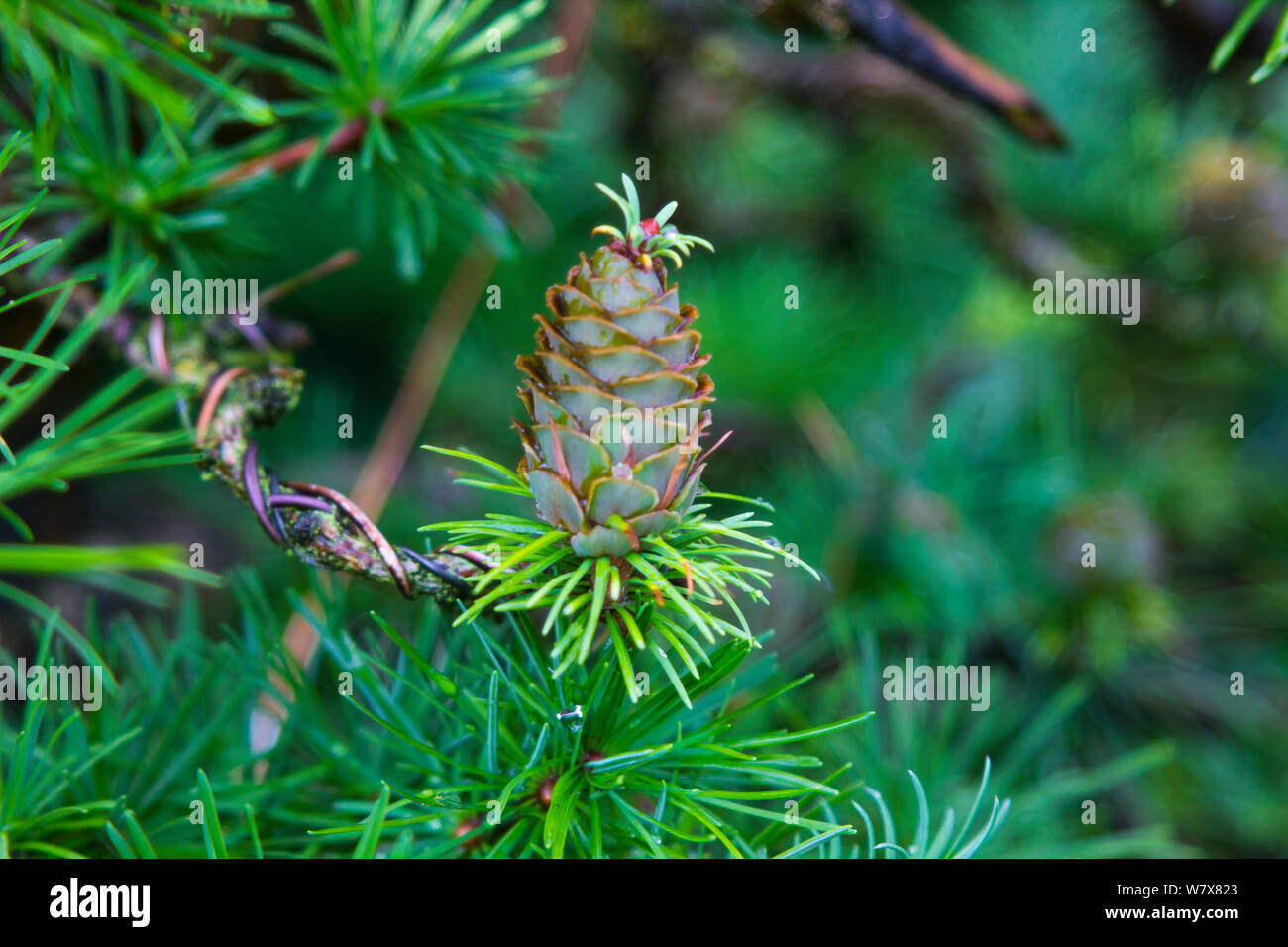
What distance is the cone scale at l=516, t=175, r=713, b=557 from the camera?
22 cm

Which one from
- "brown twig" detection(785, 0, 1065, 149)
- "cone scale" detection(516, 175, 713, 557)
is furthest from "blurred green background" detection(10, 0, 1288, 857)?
"cone scale" detection(516, 175, 713, 557)

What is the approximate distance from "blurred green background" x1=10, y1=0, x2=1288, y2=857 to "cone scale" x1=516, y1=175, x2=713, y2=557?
0.28 m

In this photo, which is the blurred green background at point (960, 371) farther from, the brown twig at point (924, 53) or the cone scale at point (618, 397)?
the cone scale at point (618, 397)

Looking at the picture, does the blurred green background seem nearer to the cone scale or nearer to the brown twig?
the brown twig

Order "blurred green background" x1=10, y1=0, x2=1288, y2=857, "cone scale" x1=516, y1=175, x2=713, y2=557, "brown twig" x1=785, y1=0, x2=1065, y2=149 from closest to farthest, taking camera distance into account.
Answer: "cone scale" x1=516, y1=175, x2=713, y2=557
"brown twig" x1=785, y1=0, x2=1065, y2=149
"blurred green background" x1=10, y1=0, x2=1288, y2=857

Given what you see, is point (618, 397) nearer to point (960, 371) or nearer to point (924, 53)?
point (924, 53)

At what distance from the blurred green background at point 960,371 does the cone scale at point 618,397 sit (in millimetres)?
277

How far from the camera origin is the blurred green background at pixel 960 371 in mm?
569

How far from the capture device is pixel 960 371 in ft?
2.46

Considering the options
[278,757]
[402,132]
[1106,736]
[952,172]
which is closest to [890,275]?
[952,172]

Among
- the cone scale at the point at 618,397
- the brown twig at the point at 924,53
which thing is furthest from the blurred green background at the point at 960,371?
the cone scale at the point at 618,397

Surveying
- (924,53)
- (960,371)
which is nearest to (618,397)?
(924,53)

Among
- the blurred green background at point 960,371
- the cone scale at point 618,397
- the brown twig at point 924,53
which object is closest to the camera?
the cone scale at point 618,397

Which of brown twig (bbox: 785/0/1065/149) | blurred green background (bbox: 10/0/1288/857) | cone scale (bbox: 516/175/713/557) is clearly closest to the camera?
cone scale (bbox: 516/175/713/557)
